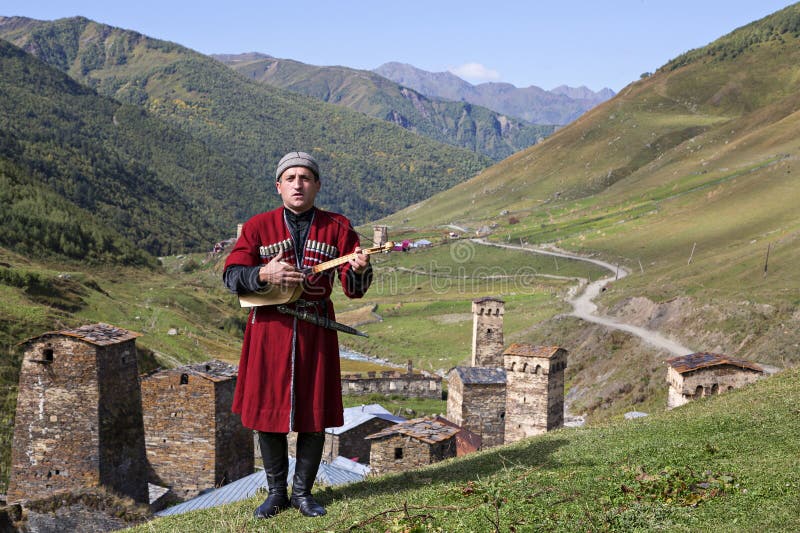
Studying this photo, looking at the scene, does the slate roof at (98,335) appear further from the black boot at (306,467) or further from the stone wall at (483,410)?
the stone wall at (483,410)

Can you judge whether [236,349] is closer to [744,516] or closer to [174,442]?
[174,442]

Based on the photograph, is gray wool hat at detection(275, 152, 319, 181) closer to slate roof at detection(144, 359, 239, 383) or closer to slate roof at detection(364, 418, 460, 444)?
slate roof at detection(144, 359, 239, 383)

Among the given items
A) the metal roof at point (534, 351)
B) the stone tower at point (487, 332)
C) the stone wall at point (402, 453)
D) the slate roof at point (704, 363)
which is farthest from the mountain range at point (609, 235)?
the slate roof at point (704, 363)

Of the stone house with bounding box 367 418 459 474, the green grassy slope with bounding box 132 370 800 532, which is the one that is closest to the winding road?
the stone house with bounding box 367 418 459 474

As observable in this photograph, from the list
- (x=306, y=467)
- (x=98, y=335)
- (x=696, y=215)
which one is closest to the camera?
(x=306, y=467)

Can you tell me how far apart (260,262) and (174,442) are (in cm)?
1334

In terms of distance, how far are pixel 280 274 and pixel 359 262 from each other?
2.95 ft

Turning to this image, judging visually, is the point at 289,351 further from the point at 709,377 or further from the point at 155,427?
the point at 709,377

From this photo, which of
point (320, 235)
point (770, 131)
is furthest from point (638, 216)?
point (320, 235)

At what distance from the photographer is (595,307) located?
68.9 meters

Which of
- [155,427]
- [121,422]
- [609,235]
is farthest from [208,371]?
[609,235]

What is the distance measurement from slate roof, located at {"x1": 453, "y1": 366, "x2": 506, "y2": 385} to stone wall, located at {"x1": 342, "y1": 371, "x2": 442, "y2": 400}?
74.2 ft

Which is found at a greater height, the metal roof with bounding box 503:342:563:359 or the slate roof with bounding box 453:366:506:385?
the metal roof with bounding box 503:342:563:359

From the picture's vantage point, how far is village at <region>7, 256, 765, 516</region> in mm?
16734
